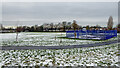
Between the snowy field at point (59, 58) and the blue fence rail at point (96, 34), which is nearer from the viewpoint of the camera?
the snowy field at point (59, 58)

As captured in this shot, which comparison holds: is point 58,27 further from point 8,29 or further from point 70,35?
point 70,35

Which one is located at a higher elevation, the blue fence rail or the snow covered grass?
the blue fence rail

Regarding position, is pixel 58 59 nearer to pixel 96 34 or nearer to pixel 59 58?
pixel 59 58

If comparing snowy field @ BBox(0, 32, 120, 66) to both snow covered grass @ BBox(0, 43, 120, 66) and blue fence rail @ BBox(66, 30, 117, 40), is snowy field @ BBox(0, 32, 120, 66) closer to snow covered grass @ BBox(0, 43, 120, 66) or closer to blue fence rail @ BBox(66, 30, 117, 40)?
snow covered grass @ BBox(0, 43, 120, 66)

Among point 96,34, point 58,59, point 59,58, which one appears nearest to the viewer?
point 58,59

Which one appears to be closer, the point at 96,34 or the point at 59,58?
the point at 59,58

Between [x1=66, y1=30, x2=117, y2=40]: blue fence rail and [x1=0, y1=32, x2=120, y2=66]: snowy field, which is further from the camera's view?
[x1=66, y1=30, x2=117, y2=40]: blue fence rail

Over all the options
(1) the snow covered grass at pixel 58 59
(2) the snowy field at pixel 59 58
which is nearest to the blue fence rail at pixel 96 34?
(2) the snowy field at pixel 59 58

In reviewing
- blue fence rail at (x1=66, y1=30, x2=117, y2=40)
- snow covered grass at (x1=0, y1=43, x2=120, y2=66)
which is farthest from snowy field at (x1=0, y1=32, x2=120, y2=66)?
blue fence rail at (x1=66, y1=30, x2=117, y2=40)

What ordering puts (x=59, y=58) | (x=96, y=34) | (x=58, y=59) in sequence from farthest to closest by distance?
(x=96, y=34) → (x=59, y=58) → (x=58, y=59)

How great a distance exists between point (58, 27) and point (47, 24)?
404 inches

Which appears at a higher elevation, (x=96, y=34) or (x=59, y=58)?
(x=96, y=34)

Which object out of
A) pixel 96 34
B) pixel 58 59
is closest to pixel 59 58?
pixel 58 59

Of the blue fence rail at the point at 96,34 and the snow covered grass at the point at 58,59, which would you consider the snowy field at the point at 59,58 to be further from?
the blue fence rail at the point at 96,34
